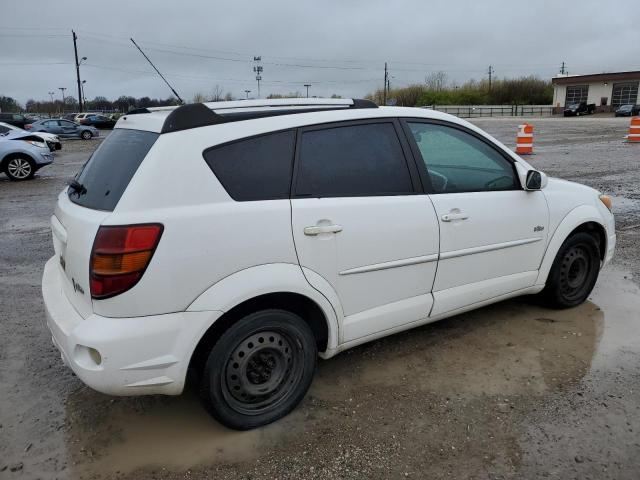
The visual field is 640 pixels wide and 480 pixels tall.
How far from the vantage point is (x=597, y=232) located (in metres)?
4.59

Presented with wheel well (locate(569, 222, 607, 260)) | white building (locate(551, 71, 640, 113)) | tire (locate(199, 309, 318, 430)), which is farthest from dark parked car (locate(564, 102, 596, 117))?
tire (locate(199, 309, 318, 430))

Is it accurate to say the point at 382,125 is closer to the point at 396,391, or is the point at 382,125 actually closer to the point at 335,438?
the point at 396,391

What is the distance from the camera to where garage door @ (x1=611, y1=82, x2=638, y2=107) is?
6072 centimetres

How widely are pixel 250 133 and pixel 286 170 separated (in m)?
0.28

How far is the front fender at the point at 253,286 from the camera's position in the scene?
265cm

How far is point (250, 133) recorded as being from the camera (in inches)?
114

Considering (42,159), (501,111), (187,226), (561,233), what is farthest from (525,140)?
(501,111)

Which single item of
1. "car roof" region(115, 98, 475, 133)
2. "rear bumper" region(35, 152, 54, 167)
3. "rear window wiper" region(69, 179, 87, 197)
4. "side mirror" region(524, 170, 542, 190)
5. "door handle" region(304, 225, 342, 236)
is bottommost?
"rear bumper" region(35, 152, 54, 167)

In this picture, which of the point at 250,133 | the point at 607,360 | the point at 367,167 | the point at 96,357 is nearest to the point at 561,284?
the point at 607,360

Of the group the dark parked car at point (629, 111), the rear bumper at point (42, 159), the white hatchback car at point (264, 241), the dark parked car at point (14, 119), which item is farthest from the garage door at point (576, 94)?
the white hatchback car at point (264, 241)

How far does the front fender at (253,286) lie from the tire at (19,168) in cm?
1350

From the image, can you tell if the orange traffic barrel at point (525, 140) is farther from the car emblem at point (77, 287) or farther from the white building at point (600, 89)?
the white building at point (600, 89)

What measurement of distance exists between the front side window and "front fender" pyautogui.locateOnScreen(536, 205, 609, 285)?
23.1 inches

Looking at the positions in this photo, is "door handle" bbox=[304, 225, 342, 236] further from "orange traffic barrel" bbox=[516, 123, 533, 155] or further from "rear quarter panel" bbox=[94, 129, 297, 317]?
"orange traffic barrel" bbox=[516, 123, 533, 155]
